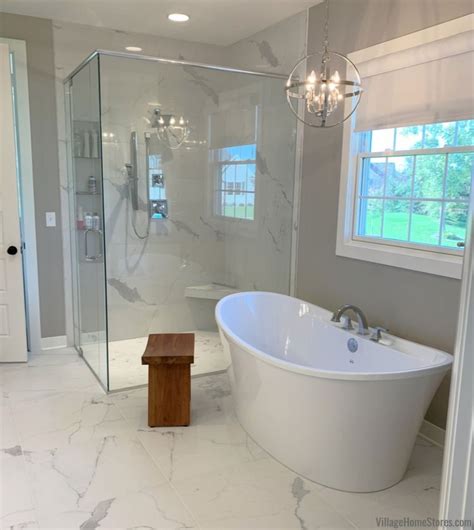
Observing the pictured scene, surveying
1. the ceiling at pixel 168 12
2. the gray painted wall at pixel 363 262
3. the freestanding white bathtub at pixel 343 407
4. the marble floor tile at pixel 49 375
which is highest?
the ceiling at pixel 168 12

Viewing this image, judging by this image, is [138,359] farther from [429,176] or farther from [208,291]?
[429,176]

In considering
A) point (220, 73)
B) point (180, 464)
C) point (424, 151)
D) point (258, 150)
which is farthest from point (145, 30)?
point (180, 464)

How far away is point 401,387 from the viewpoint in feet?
6.86

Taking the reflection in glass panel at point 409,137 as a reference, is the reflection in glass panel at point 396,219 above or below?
below

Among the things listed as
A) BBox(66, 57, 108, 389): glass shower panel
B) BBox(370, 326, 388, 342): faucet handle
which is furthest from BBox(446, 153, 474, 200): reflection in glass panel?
BBox(66, 57, 108, 389): glass shower panel

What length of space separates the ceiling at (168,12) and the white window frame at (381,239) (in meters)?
0.84

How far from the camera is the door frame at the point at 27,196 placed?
3.60m

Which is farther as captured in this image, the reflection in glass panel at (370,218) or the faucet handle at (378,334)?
the reflection in glass panel at (370,218)

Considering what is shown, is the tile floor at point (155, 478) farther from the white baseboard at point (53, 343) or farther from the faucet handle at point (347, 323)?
the white baseboard at point (53, 343)

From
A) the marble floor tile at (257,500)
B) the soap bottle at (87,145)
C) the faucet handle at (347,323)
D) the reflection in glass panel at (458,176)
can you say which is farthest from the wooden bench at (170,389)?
the reflection in glass panel at (458,176)

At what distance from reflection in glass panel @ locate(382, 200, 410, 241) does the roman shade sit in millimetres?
496

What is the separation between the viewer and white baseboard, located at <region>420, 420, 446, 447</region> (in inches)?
107

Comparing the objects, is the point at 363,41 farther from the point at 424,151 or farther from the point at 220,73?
the point at 220,73

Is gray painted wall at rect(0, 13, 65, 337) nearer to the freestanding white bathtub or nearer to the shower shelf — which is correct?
the shower shelf
